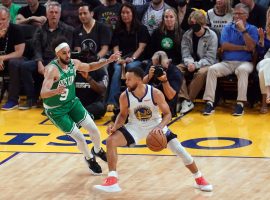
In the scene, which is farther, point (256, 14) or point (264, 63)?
point (256, 14)

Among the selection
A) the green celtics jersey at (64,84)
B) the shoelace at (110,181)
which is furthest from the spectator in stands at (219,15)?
the shoelace at (110,181)

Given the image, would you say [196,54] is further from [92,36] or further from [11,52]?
[11,52]

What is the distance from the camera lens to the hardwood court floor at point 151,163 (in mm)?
7746

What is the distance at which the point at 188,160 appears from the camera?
772cm

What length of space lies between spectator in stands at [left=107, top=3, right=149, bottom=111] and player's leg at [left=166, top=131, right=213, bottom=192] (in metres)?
A: 4.16

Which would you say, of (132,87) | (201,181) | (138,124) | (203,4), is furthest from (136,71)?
(203,4)

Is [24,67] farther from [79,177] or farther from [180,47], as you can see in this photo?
[79,177]

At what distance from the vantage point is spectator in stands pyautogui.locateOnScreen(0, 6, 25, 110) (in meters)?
12.3

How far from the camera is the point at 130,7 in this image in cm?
1201

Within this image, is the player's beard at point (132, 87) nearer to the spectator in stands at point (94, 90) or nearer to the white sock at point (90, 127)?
the white sock at point (90, 127)

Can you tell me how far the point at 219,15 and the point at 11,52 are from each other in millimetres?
3623

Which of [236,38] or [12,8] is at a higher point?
[12,8]

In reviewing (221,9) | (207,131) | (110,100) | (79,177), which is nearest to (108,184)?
(79,177)

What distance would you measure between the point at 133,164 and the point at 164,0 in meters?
4.76
